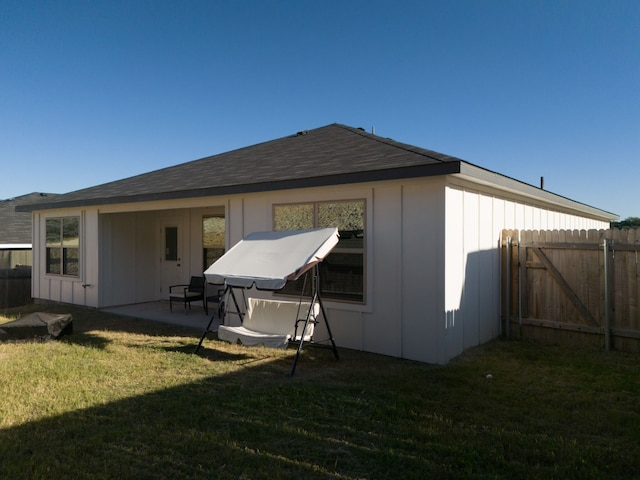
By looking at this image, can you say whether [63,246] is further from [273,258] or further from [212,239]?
[273,258]

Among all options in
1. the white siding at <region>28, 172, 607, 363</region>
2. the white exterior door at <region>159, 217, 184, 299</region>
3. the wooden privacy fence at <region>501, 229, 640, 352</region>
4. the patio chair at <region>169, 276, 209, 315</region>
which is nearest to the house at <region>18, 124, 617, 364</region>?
the white siding at <region>28, 172, 607, 363</region>

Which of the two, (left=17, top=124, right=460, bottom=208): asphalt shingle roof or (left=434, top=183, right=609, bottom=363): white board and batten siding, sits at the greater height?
(left=17, top=124, right=460, bottom=208): asphalt shingle roof

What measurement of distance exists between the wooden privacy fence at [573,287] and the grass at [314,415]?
52 centimetres

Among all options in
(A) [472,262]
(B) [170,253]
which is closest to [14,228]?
(B) [170,253]

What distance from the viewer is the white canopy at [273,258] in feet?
17.6

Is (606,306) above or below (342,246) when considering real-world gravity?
below

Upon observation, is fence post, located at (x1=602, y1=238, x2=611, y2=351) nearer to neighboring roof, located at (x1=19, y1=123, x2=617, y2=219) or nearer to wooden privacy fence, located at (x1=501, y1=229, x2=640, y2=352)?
wooden privacy fence, located at (x1=501, y1=229, x2=640, y2=352)

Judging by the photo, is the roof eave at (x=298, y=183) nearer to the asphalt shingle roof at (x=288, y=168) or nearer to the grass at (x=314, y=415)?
the asphalt shingle roof at (x=288, y=168)

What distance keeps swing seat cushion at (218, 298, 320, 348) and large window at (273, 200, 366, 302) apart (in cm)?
68

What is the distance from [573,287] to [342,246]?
3.73m

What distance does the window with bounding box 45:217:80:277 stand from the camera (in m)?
11.2

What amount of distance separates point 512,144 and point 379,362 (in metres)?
17.3

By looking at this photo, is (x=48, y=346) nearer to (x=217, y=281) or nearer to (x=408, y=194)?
(x=217, y=281)

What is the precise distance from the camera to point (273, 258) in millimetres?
Answer: 5938
